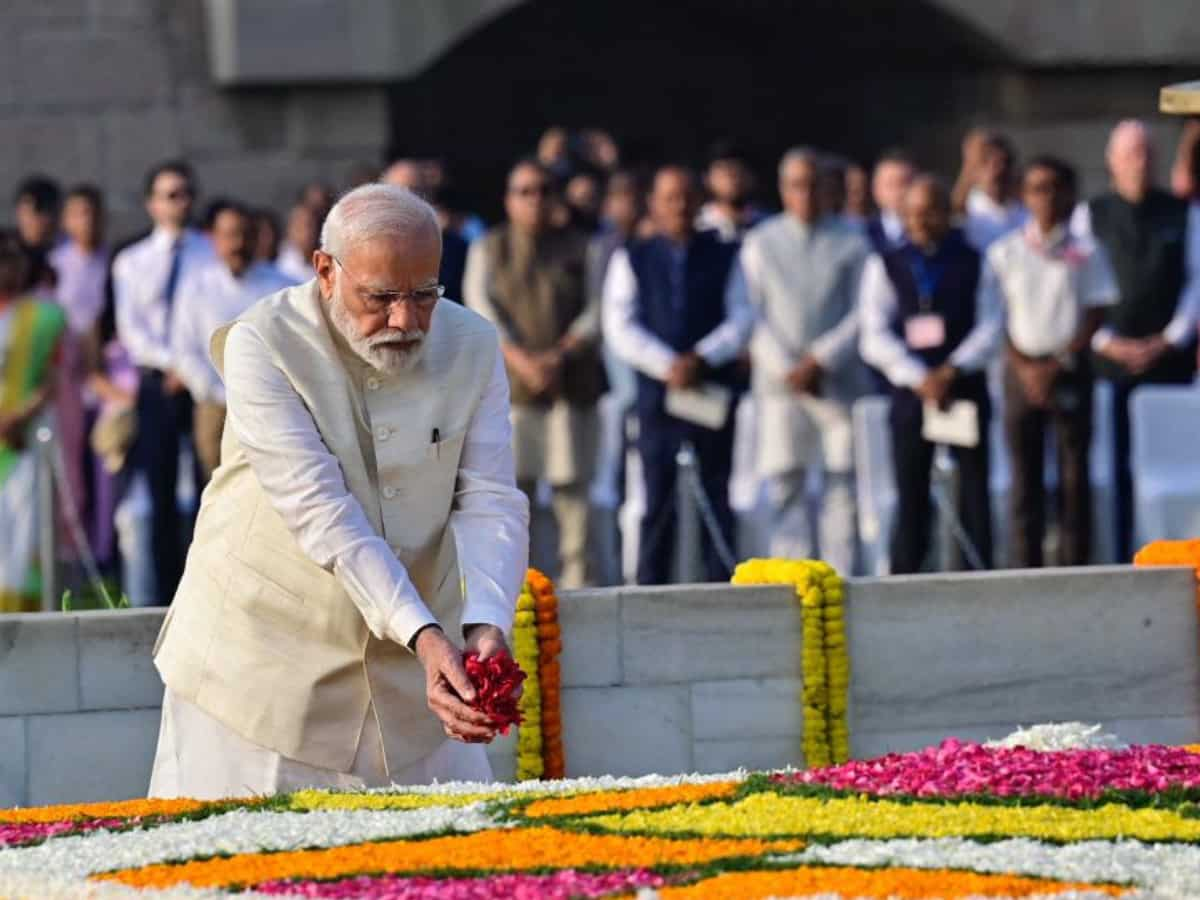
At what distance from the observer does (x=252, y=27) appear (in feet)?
58.0

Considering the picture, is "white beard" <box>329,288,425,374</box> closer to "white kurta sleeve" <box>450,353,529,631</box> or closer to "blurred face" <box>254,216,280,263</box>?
"white kurta sleeve" <box>450,353,529,631</box>

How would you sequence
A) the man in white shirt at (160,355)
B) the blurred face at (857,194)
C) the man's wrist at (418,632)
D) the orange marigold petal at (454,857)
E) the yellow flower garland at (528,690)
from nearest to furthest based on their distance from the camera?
the orange marigold petal at (454,857) < the man's wrist at (418,632) < the yellow flower garland at (528,690) < the man in white shirt at (160,355) < the blurred face at (857,194)

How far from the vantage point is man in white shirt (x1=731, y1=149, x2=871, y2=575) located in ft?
46.5

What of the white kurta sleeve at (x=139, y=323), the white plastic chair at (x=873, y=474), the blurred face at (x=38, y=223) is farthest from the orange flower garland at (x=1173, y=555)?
the blurred face at (x=38, y=223)

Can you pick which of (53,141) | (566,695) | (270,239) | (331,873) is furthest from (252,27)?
(331,873)

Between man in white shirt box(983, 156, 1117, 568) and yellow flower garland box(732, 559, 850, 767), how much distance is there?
4.22m

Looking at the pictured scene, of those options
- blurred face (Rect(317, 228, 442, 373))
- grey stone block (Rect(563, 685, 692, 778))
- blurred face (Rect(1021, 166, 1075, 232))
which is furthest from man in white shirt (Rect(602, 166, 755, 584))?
blurred face (Rect(317, 228, 442, 373))

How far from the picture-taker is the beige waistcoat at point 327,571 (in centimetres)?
729

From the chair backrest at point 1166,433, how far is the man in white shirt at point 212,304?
375cm

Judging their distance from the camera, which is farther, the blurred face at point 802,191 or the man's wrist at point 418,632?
the blurred face at point 802,191

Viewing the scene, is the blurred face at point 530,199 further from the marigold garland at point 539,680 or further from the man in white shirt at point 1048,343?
the marigold garland at point 539,680

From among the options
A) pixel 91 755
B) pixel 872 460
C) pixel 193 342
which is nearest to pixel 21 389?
pixel 193 342

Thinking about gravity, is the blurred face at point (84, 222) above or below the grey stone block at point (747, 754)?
above

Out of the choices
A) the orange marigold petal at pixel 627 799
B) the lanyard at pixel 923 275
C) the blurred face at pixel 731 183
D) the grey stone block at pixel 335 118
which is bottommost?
the orange marigold petal at pixel 627 799
